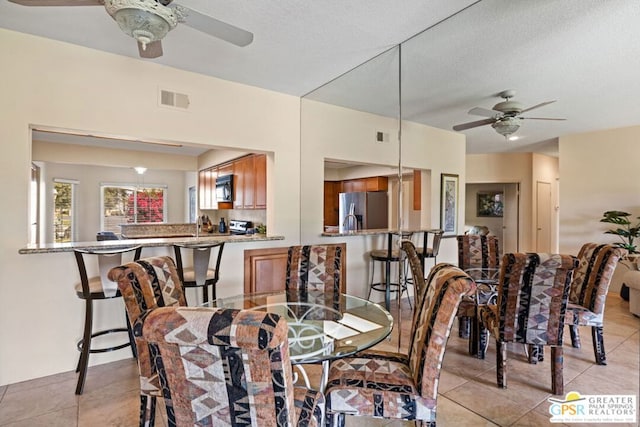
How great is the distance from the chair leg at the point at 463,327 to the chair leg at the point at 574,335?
1187mm

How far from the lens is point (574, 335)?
182 centimetres

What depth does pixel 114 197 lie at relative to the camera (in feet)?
22.1

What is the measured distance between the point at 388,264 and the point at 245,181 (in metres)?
2.47

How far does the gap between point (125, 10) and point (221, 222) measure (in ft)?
16.5

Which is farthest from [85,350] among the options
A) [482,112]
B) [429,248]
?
[482,112]

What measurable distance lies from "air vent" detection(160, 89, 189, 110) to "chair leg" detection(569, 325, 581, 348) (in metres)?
3.34

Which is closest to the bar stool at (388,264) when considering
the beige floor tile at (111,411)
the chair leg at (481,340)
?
the chair leg at (481,340)

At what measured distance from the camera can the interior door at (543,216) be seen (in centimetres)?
177

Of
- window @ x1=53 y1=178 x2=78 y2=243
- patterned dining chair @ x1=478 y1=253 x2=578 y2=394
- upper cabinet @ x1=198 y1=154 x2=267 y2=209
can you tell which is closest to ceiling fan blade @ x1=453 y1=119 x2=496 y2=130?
patterned dining chair @ x1=478 y1=253 x2=578 y2=394

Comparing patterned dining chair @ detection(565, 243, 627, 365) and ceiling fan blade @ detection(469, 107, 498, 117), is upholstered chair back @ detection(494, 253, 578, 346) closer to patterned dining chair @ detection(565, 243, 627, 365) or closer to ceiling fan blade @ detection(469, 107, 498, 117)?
patterned dining chair @ detection(565, 243, 627, 365)

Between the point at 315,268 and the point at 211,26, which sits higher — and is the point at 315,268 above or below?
below

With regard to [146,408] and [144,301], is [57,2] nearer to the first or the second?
[144,301]

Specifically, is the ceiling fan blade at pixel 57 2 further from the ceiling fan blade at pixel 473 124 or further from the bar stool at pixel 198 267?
the ceiling fan blade at pixel 473 124

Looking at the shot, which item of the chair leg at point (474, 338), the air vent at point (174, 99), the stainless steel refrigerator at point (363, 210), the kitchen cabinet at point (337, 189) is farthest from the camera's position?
the kitchen cabinet at point (337, 189)
